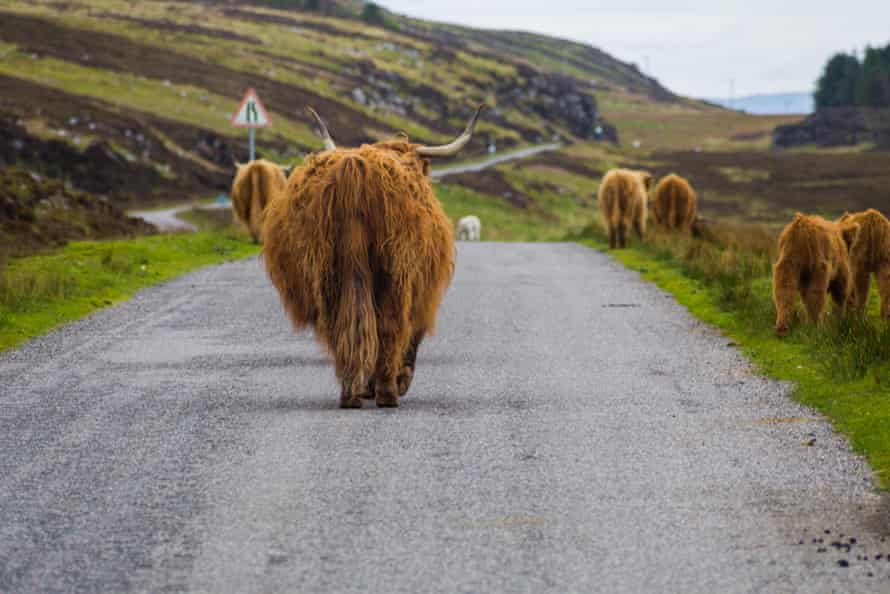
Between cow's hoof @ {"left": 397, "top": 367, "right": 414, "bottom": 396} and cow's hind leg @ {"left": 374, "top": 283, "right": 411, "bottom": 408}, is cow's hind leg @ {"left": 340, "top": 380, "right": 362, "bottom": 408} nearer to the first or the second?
cow's hind leg @ {"left": 374, "top": 283, "right": 411, "bottom": 408}

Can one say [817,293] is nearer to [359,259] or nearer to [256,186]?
[359,259]

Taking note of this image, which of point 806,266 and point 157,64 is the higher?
point 157,64

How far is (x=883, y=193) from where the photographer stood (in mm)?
59594

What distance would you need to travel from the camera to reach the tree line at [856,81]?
144375mm

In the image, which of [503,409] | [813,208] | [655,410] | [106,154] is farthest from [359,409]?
[813,208]

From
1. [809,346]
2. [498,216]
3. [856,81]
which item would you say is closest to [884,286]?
[809,346]

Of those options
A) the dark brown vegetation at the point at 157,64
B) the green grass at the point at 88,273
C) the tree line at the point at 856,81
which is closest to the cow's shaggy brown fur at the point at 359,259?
the green grass at the point at 88,273

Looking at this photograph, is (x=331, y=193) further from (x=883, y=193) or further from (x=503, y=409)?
(x=883, y=193)

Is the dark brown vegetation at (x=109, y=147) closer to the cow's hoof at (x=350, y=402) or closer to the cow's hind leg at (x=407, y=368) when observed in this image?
the cow's hind leg at (x=407, y=368)

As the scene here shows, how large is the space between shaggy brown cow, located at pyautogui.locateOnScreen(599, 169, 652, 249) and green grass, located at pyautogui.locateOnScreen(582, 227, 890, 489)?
586 cm

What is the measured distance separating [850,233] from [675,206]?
1365cm

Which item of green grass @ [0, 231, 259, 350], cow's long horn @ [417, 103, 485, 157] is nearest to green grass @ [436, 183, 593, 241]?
green grass @ [0, 231, 259, 350]

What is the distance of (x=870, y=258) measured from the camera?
1320cm

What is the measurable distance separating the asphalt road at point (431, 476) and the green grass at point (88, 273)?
1.60m
